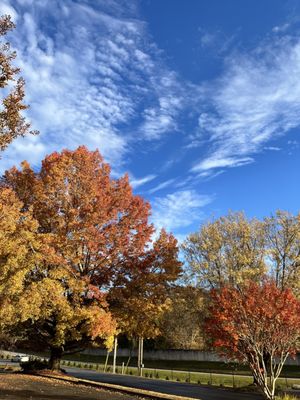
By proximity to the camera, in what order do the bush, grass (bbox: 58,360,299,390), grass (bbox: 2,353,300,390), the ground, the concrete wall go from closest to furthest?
the ground → grass (bbox: 58,360,299,390) → the bush → grass (bbox: 2,353,300,390) → the concrete wall

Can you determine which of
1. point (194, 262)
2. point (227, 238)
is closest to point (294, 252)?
point (227, 238)

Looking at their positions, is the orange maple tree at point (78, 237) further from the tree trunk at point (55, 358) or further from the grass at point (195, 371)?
the grass at point (195, 371)

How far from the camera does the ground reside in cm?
1540

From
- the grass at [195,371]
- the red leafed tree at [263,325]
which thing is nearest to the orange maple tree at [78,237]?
the red leafed tree at [263,325]

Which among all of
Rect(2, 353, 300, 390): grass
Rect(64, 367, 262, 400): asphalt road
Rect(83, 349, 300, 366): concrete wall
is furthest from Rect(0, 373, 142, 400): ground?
Rect(83, 349, 300, 366): concrete wall

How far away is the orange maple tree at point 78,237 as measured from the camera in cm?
2158

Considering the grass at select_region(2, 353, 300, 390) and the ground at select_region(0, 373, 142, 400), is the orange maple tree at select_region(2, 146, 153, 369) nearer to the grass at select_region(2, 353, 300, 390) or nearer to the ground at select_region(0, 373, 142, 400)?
the ground at select_region(0, 373, 142, 400)

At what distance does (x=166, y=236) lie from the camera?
2475 cm

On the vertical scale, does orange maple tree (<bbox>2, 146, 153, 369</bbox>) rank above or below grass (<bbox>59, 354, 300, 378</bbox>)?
above

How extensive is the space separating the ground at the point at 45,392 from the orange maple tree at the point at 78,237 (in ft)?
8.83

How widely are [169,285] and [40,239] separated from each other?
7986mm

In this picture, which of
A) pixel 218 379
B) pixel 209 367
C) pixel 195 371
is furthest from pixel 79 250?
pixel 209 367

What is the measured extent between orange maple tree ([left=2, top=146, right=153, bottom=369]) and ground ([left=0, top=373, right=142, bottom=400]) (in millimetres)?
2692

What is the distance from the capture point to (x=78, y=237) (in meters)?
22.0
